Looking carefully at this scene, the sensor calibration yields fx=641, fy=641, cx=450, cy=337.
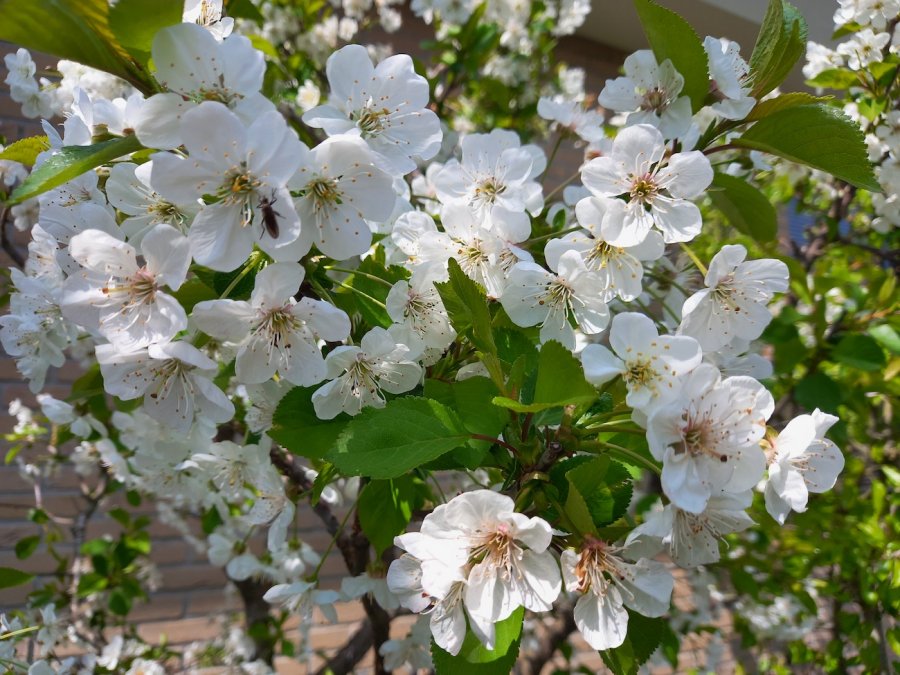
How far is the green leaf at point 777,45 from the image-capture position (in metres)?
0.80

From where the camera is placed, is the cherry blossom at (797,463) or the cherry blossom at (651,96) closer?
the cherry blossom at (797,463)

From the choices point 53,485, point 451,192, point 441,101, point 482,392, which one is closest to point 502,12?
point 441,101

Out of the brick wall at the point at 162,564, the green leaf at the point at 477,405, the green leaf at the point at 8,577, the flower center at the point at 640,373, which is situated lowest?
the brick wall at the point at 162,564

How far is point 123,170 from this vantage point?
2.36 feet

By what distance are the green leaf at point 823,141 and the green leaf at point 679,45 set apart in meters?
0.10

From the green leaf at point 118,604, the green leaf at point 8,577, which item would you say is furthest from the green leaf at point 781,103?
the green leaf at point 118,604

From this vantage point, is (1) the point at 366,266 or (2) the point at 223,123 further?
(1) the point at 366,266

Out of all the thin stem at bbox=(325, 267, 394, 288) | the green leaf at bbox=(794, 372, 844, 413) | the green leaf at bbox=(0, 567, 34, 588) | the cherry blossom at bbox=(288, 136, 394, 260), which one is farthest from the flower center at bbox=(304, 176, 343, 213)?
the green leaf at bbox=(794, 372, 844, 413)

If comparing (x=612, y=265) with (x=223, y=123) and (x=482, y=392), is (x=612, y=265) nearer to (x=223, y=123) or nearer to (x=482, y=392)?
(x=482, y=392)

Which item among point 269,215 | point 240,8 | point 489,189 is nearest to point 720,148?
point 489,189

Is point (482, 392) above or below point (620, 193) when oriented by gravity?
below

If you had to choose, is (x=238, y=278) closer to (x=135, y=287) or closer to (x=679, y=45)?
(x=135, y=287)

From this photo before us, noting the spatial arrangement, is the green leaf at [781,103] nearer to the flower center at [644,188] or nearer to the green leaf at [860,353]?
the flower center at [644,188]

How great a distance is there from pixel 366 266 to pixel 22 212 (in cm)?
111
